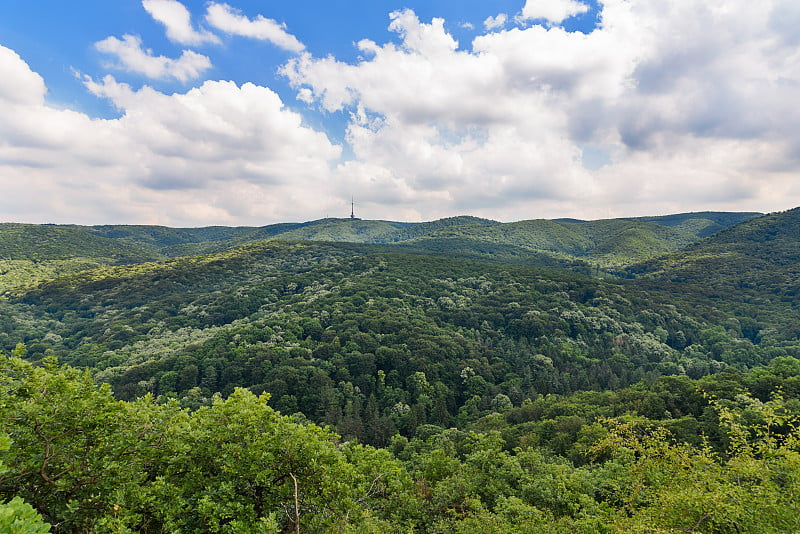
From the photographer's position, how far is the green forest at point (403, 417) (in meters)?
16.1

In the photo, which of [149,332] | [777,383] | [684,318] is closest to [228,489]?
[777,383]

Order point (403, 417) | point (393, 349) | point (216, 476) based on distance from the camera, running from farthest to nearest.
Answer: point (393, 349)
point (403, 417)
point (216, 476)

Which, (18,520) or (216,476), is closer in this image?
(18,520)

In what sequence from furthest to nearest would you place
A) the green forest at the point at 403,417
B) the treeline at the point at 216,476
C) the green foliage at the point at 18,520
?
the green forest at the point at 403,417
the treeline at the point at 216,476
the green foliage at the point at 18,520

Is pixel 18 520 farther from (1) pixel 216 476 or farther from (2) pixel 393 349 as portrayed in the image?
(2) pixel 393 349

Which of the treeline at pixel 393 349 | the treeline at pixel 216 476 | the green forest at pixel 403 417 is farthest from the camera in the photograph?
the treeline at pixel 393 349

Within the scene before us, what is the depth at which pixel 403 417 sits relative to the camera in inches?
4173

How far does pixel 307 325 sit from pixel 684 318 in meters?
184

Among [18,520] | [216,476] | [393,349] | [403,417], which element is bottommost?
[403,417]

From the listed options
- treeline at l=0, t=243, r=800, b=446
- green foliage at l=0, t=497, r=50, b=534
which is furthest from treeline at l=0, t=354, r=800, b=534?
treeline at l=0, t=243, r=800, b=446

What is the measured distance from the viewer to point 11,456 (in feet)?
45.7

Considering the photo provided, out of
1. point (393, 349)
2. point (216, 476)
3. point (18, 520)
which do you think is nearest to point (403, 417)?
point (393, 349)

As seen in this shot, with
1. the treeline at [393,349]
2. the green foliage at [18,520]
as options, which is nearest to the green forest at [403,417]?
the green foliage at [18,520]

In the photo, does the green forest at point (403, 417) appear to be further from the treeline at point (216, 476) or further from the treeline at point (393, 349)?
the treeline at point (393, 349)
